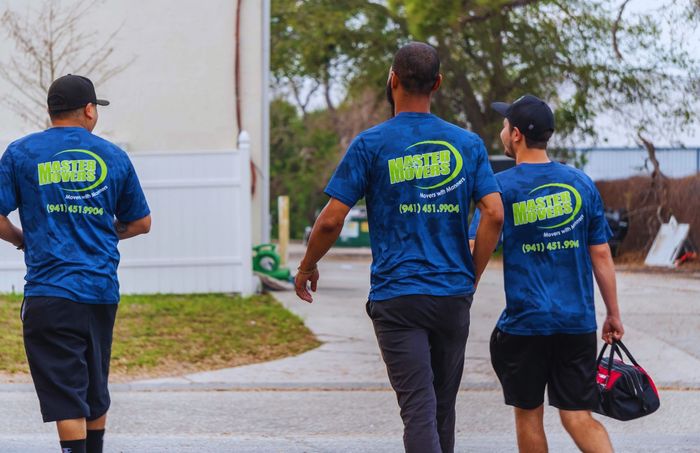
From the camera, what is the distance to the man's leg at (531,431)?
4.93 m

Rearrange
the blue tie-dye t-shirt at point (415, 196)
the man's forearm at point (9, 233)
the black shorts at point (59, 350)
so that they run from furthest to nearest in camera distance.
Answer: the man's forearm at point (9, 233) < the black shorts at point (59, 350) < the blue tie-dye t-shirt at point (415, 196)

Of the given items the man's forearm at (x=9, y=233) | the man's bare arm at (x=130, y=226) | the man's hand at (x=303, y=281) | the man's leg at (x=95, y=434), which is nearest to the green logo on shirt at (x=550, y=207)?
the man's hand at (x=303, y=281)

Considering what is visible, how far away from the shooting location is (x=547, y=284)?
480 centimetres

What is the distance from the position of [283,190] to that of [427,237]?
4101 centimetres

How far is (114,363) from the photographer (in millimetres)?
9633

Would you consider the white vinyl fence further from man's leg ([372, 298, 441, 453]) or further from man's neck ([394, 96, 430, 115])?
man's leg ([372, 298, 441, 453])

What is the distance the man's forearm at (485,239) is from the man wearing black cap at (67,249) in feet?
5.00

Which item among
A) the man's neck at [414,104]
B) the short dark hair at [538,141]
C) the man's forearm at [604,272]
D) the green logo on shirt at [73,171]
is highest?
the man's neck at [414,104]

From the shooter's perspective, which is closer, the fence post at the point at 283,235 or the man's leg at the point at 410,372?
the man's leg at the point at 410,372

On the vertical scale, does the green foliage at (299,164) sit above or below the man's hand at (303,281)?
below

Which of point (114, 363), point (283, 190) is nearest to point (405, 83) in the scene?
point (114, 363)

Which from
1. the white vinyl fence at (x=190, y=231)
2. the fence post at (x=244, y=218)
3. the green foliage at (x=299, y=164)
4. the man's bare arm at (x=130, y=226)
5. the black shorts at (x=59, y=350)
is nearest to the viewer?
the black shorts at (x=59, y=350)

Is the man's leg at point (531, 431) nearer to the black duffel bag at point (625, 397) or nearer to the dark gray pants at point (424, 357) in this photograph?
the black duffel bag at point (625, 397)

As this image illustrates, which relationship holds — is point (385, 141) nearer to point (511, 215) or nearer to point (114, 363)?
point (511, 215)
